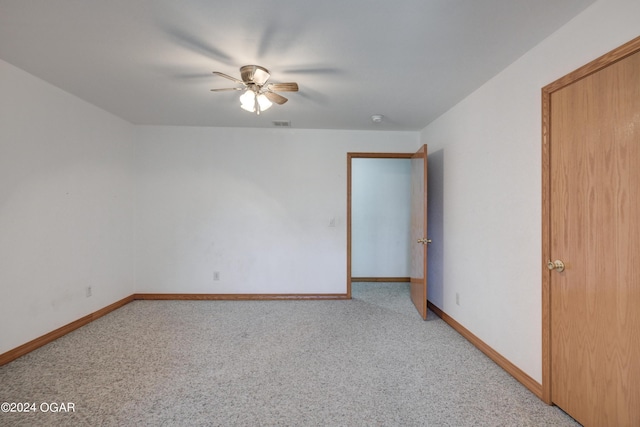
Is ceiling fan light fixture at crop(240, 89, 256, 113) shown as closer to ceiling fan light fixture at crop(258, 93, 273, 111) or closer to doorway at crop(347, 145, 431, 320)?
ceiling fan light fixture at crop(258, 93, 273, 111)

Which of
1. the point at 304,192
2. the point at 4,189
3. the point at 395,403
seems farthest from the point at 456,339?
the point at 4,189

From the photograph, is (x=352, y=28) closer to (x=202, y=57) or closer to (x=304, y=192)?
(x=202, y=57)

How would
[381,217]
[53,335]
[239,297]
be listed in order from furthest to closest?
[381,217], [239,297], [53,335]

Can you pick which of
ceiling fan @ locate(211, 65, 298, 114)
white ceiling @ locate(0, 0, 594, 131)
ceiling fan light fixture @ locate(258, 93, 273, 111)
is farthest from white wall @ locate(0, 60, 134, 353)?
ceiling fan light fixture @ locate(258, 93, 273, 111)

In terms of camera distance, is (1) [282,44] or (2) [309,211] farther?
(2) [309,211]

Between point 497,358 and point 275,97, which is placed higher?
point 275,97

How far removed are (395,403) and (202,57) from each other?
2.74 metres

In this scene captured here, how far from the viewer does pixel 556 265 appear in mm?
1676

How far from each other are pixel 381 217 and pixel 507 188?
275 centimetres

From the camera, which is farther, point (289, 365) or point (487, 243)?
point (487, 243)

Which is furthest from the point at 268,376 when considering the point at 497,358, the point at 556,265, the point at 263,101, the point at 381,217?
the point at 381,217

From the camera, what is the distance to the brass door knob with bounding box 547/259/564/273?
165 centimetres

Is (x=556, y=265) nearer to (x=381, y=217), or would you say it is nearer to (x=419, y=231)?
(x=419, y=231)

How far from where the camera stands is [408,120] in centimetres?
345
